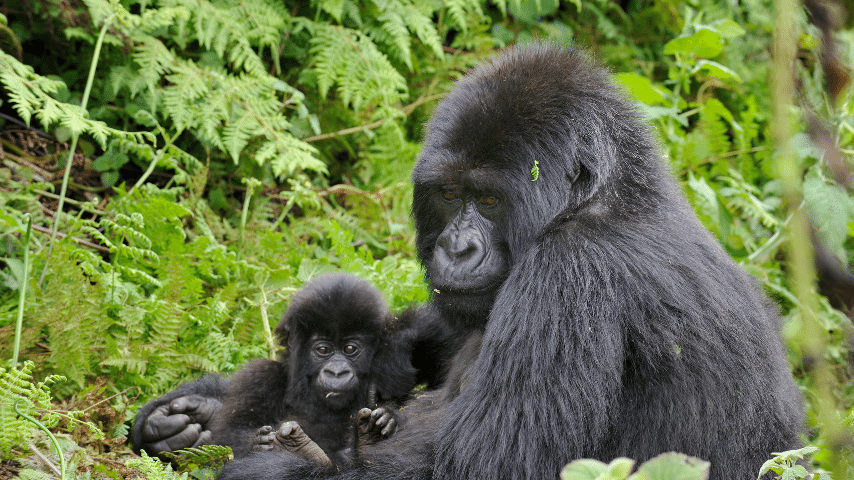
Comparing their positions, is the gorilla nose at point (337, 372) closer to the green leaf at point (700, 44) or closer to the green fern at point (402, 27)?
the green fern at point (402, 27)

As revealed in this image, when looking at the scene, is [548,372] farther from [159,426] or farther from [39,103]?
[39,103]

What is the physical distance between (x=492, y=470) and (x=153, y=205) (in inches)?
89.5

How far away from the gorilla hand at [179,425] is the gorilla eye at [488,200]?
163 cm

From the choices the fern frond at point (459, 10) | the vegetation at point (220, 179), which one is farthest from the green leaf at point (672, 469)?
the fern frond at point (459, 10)

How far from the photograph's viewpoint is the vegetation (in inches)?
122

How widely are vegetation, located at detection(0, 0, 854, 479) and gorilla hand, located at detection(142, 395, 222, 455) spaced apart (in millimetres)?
136

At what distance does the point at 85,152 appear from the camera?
4.63m

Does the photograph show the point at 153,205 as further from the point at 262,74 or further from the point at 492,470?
the point at 492,470

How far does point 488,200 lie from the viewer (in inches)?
103

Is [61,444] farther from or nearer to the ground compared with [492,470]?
nearer to the ground

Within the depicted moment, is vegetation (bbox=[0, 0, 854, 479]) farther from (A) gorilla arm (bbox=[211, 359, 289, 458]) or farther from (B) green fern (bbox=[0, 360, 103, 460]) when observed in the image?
(A) gorilla arm (bbox=[211, 359, 289, 458])

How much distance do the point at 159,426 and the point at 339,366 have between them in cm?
79

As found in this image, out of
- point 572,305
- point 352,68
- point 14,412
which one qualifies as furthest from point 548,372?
point 352,68

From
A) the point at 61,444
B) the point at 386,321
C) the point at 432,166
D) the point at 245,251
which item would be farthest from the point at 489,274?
the point at 245,251
